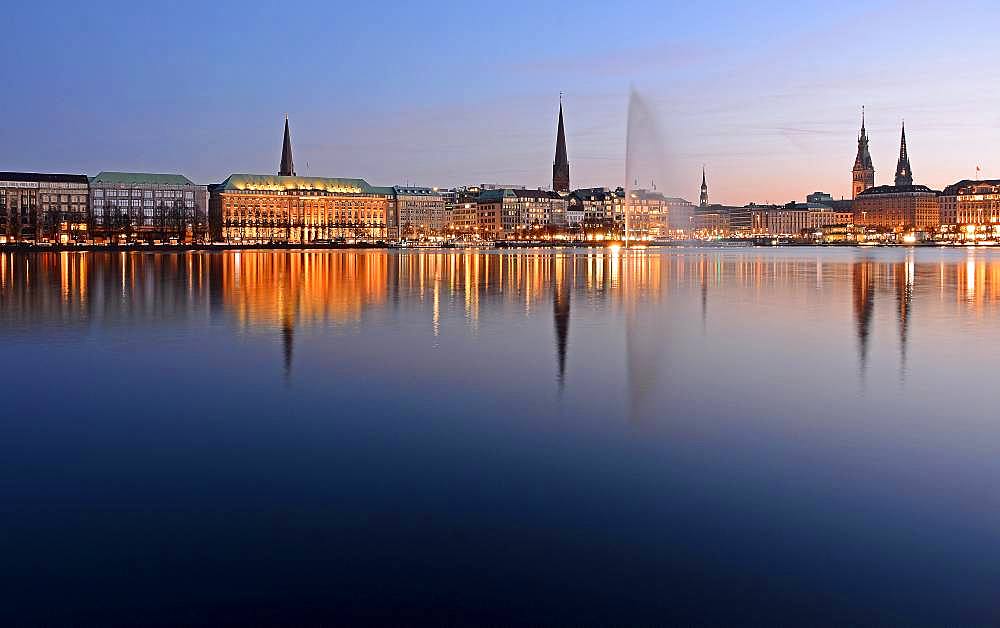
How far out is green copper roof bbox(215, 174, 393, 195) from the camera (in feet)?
569

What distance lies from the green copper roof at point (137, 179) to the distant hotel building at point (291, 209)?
10.4 m

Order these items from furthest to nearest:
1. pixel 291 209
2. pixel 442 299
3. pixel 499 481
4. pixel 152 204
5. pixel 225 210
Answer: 1. pixel 291 209
2. pixel 225 210
3. pixel 152 204
4. pixel 442 299
5. pixel 499 481

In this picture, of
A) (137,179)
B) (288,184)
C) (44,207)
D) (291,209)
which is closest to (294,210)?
(291,209)

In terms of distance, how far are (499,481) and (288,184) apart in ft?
584

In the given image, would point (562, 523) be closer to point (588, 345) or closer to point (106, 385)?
point (106, 385)

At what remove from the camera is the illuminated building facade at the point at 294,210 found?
171 metres

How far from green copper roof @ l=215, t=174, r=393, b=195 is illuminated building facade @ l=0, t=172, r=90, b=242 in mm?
29012

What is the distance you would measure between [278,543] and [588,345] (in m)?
11.2

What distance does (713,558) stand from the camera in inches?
242

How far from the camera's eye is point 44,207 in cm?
14662

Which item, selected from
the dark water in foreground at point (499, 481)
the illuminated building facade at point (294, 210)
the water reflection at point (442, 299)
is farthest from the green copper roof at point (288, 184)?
the dark water in foreground at point (499, 481)

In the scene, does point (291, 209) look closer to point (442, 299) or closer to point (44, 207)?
point (44, 207)

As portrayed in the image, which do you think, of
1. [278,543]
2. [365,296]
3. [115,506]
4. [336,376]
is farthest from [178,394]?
[365,296]

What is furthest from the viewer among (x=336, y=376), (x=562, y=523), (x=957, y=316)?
(x=957, y=316)
